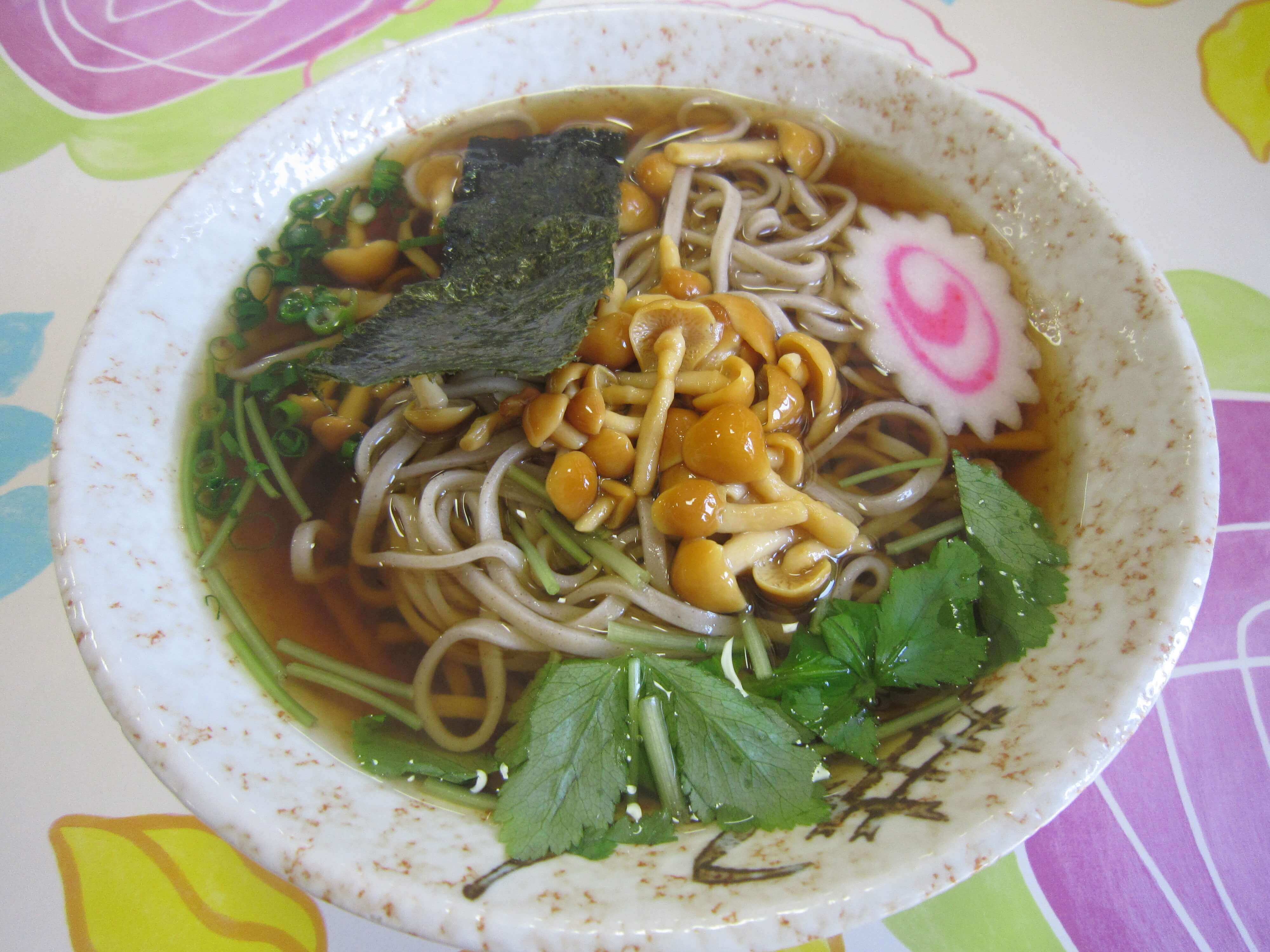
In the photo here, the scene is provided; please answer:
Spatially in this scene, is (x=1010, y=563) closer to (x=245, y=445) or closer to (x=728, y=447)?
(x=728, y=447)

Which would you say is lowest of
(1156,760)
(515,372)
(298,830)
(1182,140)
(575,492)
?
(1156,760)

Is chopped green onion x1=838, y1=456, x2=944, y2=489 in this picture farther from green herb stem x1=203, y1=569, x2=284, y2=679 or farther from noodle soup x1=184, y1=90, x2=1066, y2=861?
green herb stem x1=203, y1=569, x2=284, y2=679

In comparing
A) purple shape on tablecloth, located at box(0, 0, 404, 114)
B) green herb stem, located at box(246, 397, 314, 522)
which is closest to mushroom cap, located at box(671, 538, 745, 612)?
green herb stem, located at box(246, 397, 314, 522)

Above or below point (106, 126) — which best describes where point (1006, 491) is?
below

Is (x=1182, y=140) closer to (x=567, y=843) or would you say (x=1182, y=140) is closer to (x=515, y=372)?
(x=515, y=372)

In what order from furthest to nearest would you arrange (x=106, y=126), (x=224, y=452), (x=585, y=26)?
(x=106, y=126) < (x=585, y=26) < (x=224, y=452)

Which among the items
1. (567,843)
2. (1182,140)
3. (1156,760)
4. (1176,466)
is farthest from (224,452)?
(1182,140)

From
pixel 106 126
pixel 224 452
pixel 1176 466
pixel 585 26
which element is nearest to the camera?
pixel 1176 466

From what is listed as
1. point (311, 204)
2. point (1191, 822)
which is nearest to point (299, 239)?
point (311, 204)

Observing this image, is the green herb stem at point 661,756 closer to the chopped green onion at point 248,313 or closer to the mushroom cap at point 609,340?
the mushroom cap at point 609,340
